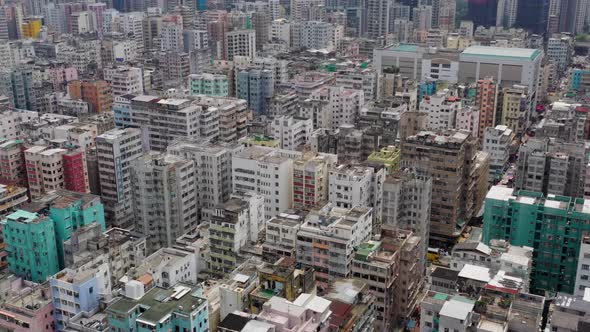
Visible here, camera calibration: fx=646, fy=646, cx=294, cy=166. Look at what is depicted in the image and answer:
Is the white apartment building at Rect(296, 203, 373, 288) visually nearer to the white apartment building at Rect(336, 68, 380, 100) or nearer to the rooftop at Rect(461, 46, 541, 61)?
the white apartment building at Rect(336, 68, 380, 100)

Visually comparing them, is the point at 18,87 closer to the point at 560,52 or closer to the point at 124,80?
the point at 124,80

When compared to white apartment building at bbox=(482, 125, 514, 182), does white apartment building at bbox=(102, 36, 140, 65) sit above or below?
above

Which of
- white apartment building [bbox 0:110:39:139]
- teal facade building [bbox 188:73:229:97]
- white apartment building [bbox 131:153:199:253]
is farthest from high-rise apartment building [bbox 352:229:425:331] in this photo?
teal facade building [bbox 188:73:229:97]

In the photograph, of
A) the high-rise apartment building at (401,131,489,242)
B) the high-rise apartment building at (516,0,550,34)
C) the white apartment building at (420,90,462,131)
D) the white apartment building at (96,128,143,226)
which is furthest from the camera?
the high-rise apartment building at (516,0,550,34)

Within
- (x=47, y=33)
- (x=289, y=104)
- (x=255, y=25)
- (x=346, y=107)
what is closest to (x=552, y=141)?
(x=346, y=107)

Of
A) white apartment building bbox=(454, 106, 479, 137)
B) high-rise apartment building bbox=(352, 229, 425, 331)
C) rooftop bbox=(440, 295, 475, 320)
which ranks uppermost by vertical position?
white apartment building bbox=(454, 106, 479, 137)

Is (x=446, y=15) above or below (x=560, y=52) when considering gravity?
above

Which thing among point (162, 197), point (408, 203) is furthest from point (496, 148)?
point (162, 197)
